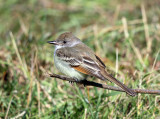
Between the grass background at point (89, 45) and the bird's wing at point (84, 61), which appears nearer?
the bird's wing at point (84, 61)

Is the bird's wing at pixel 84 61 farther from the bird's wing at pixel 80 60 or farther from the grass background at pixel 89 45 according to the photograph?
the grass background at pixel 89 45

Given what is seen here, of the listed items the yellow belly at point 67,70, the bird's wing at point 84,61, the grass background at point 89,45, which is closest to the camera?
the bird's wing at point 84,61

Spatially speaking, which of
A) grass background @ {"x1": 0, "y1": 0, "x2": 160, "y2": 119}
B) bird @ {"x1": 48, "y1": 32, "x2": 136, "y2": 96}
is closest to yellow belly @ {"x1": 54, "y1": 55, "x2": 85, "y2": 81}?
bird @ {"x1": 48, "y1": 32, "x2": 136, "y2": 96}

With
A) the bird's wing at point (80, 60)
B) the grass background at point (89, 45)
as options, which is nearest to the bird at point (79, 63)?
the bird's wing at point (80, 60)

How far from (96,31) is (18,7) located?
3313mm

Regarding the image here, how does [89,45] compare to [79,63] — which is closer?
[79,63]

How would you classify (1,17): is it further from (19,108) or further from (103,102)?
(103,102)

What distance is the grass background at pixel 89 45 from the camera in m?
4.29

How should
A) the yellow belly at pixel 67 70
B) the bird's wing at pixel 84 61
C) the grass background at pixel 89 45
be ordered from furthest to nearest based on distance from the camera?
the grass background at pixel 89 45
the yellow belly at pixel 67 70
the bird's wing at pixel 84 61

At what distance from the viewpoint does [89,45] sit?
6461 millimetres

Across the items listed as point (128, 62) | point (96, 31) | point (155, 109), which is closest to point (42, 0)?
point (96, 31)

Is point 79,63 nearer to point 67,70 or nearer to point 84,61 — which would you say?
point 84,61

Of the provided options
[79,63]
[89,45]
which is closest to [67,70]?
[79,63]

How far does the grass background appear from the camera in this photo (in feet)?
14.1
